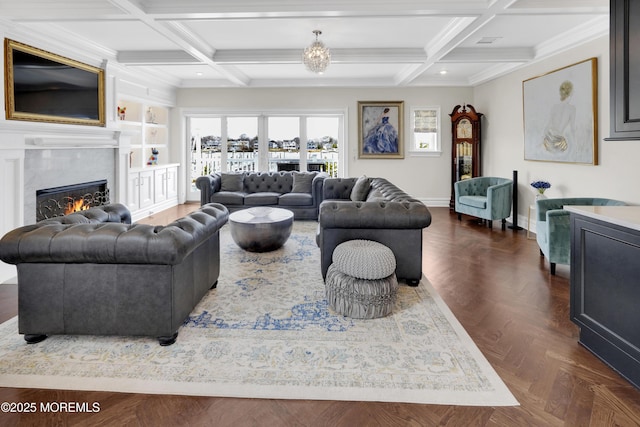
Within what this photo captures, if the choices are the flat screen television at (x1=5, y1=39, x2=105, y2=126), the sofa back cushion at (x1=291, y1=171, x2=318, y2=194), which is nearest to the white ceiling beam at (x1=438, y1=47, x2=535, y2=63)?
the sofa back cushion at (x1=291, y1=171, x2=318, y2=194)

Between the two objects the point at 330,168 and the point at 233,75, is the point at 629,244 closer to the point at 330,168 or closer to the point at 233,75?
the point at 233,75

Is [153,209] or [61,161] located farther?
[153,209]

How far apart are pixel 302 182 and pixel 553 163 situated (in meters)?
4.08

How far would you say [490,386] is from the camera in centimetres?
208

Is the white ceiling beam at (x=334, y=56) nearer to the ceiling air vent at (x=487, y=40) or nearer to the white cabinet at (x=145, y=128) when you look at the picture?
the ceiling air vent at (x=487, y=40)

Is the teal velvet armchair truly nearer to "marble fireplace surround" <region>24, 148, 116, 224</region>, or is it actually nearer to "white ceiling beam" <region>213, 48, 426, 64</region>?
"white ceiling beam" <region>213, 48, 426, 64</region>

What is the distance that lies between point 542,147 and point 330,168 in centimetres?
460

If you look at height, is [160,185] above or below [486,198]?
above

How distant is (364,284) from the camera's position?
2.91 metres

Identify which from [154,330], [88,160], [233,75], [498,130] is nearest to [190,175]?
[233,75]

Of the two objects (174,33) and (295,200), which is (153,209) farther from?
(174,33)

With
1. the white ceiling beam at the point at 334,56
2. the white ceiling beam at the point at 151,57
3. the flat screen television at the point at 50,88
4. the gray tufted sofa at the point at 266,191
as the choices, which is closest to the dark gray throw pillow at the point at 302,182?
the gray tufted sofa at the point at 266,191

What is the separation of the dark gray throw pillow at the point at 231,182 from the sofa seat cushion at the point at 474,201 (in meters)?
4.08

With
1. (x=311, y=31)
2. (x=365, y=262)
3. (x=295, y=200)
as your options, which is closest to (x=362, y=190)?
(x=295, y=200)
